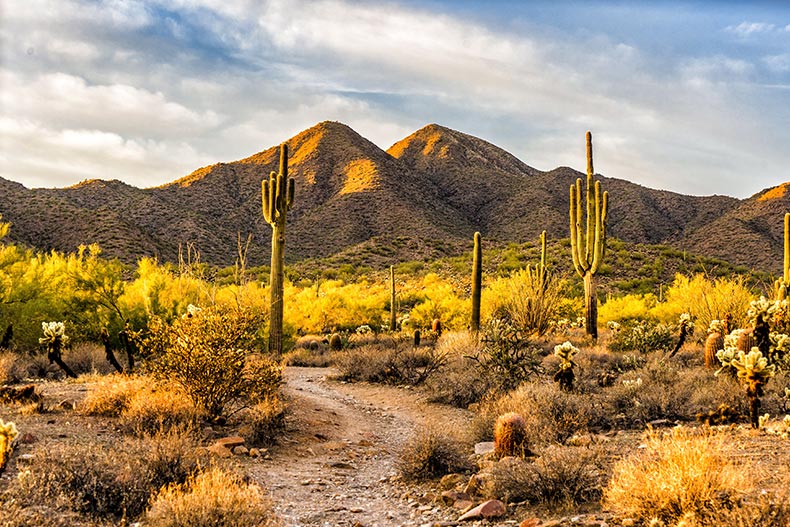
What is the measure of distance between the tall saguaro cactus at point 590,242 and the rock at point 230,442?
46.6 ft

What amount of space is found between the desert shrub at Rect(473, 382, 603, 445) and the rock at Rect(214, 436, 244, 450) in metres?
3.36

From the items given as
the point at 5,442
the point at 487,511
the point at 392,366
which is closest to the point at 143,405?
the point at 5,442

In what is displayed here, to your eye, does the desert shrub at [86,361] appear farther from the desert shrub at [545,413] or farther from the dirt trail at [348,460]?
the desert shrub at [545,413]

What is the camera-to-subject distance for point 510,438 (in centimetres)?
783

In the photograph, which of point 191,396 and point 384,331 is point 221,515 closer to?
point 191,396

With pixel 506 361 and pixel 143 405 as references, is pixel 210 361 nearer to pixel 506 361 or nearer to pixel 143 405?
pixel 143 405

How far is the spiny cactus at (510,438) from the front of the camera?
782 centimetres

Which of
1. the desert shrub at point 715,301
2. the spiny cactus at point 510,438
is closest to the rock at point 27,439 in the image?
the spiny cactus at point 510,438

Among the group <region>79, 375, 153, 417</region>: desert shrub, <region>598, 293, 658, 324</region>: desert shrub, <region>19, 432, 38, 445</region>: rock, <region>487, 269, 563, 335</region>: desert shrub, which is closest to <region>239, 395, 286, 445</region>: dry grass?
<region>79, 375, 153, 417</region>: desert shrub

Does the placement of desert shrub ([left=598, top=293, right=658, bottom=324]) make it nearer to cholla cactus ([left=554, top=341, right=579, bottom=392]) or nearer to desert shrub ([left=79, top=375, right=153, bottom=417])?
cholla cactus ([left=554, top=341, right=579, bottom=392])

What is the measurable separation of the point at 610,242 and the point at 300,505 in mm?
45901

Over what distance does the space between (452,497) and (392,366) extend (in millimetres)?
9855

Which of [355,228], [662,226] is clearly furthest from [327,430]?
[662,226]

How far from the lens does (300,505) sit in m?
6.91
